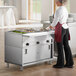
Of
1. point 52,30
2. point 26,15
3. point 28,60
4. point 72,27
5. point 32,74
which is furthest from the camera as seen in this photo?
point 26,15

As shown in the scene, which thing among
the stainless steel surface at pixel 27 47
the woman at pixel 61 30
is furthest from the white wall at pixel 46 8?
the woman at pixel 61 30

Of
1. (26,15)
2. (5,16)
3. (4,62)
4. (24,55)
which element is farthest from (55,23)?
(26,15)

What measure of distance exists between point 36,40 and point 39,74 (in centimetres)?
72

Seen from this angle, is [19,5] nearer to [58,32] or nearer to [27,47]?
[58,32]

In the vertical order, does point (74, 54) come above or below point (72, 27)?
below

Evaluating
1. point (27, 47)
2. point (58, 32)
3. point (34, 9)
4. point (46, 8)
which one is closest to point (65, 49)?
point (58, 32)

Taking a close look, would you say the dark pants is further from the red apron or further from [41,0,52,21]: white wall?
[41,0,52,21]: white wall

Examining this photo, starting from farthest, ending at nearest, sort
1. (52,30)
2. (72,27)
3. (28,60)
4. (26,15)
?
(26,15) < (72,27) < (52,30) < (28,60)

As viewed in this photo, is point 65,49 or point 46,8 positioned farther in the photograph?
point 46,8

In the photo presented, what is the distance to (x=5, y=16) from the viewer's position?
12578mm

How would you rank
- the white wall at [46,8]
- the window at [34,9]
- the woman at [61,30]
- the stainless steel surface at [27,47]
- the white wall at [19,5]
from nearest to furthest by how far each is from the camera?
the stainless steel surface at [27,47], the woman at [61,30], the white wall at [46,8], the white wall at [19,5], the window at [34,9]

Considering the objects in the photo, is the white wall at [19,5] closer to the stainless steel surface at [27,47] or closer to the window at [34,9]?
the window at [34,9]

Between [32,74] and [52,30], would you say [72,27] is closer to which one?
[52,30]


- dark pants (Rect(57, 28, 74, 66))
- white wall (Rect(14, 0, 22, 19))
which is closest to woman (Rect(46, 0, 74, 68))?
dark pants (Rect(57, 28, 74, 66))
